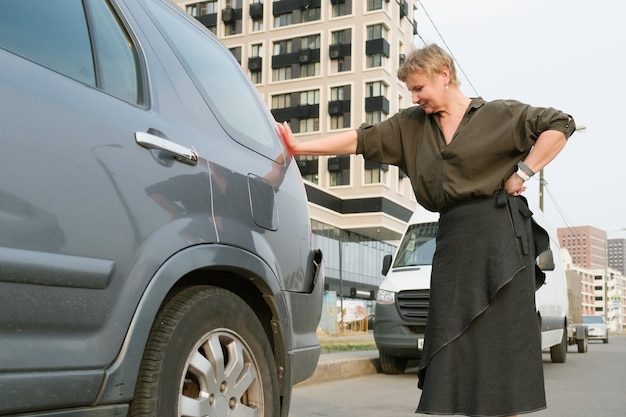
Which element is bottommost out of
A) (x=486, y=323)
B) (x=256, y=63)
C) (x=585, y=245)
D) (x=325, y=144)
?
(x=486, y=323)

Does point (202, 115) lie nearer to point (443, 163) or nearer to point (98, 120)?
point (98, 120)

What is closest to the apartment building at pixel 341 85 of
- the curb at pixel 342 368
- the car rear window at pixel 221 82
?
the curb at pixel 342 368

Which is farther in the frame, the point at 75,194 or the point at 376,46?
the point at 376,46

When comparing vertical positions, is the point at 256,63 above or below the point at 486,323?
above

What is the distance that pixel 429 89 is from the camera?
10.3ft

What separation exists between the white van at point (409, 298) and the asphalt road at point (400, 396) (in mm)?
386

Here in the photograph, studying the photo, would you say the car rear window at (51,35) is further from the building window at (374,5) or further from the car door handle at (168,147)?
the building window at (374,5)

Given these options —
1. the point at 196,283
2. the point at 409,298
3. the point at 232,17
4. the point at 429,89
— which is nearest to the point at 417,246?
the point at 409,298

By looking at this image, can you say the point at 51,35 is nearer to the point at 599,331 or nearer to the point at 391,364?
the point at 391,364

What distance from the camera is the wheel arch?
7.16 ft

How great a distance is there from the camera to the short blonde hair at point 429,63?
3.14 meters

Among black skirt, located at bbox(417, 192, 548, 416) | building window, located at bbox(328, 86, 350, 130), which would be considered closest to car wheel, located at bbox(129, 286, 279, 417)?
black skirt, located at bbox(417, 192, 548, 416)

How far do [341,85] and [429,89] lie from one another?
52.9m

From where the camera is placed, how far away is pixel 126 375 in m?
2.19
